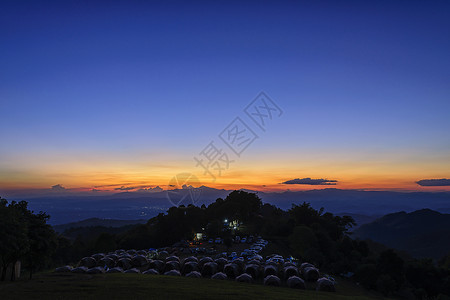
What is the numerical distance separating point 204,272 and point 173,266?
5.50 m

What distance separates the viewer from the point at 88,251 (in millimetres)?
90188

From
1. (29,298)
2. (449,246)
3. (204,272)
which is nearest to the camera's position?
(29,298)

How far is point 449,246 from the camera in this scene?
17750cm

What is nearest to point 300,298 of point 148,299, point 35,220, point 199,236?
point 148,299

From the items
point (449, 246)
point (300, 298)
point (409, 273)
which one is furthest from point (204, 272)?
point (449, 246)

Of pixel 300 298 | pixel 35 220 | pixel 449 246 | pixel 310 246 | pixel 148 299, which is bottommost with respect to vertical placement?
pixel 449 246

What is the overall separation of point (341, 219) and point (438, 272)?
46443 mm

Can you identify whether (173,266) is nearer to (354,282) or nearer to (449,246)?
(354,282)

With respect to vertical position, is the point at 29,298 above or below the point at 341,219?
above

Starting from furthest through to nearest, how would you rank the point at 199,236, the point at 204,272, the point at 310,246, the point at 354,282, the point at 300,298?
1. the point at 199,236
2. the point at 310,246
3. the point at 354,282
4. the point at 204,272
5. the point at 300,298

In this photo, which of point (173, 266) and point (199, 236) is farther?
point (199, 236)

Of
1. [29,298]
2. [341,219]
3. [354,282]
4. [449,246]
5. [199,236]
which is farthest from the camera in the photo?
[449,246]

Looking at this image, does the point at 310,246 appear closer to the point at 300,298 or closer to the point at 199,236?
the point at 199,236

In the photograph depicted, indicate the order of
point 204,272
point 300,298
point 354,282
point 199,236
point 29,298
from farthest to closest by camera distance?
1. point 199,236
2. point 354,282
3. point 204,272
4. point 300,298
5. point 29,298
